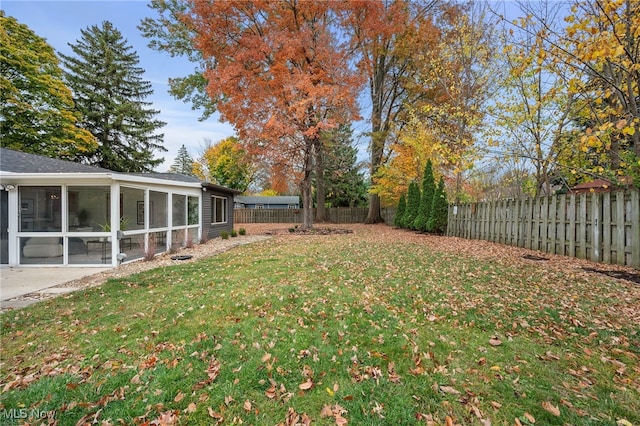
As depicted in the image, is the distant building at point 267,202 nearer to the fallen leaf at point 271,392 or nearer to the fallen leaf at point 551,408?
the fallen leaf at point 271,392

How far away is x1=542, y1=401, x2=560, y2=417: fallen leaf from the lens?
208 centimetres

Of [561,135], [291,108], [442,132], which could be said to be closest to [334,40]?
[291,108]

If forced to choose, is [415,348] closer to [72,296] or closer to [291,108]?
[72,296]

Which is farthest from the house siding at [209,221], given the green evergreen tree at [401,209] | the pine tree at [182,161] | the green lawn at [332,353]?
the pine tree at [182,161]

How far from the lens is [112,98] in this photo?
76.9ft

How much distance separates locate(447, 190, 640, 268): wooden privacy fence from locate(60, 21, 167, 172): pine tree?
24948mm

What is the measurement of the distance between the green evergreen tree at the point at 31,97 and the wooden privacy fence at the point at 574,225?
22.4m

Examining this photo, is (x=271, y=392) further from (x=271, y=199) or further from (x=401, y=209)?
(x=271, y=199)

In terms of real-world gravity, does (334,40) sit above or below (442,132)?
above

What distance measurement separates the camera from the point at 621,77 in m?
4.43

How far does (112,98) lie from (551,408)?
29585 millimetres

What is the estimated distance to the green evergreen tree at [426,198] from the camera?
14.2 meters

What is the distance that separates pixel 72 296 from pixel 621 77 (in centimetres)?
904

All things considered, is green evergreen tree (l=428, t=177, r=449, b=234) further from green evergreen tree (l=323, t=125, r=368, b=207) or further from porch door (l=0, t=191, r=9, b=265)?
porch door (l=0, t=191, r=9, b=265)
